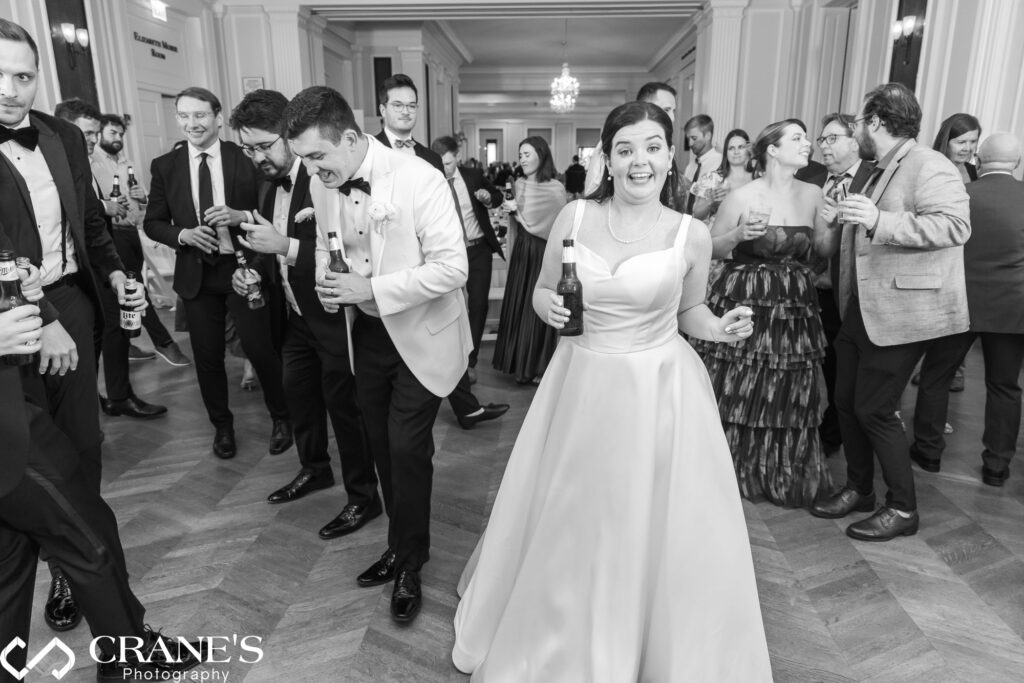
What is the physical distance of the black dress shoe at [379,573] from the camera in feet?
7.95

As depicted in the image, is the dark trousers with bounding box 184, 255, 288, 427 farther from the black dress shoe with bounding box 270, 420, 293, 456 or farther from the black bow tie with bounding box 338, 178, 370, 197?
the black bow tie with bounding box 338, 178, 370, 197

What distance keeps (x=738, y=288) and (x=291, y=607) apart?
2158mm

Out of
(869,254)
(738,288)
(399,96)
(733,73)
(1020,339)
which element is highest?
(733,73)

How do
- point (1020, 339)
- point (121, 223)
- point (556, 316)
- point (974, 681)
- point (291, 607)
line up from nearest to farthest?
1. point (556, 316)
2. point (974, 681)
3. point (291, 607)
4. point (1020, 339)
5. point (121, 223)

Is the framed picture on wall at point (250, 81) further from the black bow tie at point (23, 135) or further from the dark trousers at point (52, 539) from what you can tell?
the dark trousers at point (52, 539)

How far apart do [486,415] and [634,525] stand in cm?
230

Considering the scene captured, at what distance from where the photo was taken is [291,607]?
2.33 m

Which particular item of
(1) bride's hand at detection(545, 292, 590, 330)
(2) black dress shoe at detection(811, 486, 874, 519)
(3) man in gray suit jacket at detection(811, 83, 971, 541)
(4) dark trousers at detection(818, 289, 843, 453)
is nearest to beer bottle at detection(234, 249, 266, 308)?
(1) bride's hand at detection(545, 292, 590, 330)

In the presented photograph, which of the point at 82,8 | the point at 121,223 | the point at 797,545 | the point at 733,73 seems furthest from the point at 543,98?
the point at 797,545

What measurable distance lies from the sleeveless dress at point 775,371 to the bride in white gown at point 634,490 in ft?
3.55

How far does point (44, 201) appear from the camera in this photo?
81.9 inches

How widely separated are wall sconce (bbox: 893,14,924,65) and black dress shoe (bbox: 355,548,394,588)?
605cm

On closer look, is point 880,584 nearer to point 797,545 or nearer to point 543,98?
point 797,545

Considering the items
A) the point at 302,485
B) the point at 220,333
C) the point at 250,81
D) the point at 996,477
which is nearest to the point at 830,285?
the point at 996,477
